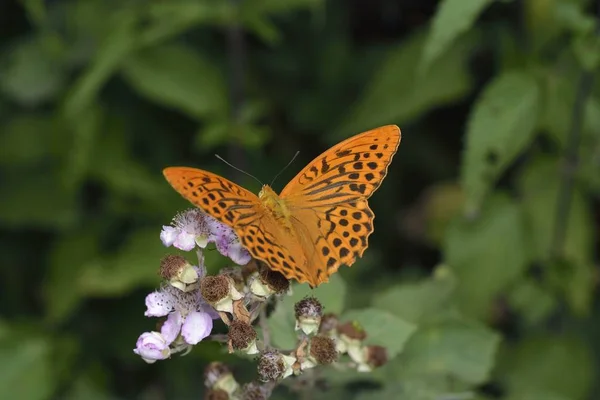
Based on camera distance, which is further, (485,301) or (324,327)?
(485,301)

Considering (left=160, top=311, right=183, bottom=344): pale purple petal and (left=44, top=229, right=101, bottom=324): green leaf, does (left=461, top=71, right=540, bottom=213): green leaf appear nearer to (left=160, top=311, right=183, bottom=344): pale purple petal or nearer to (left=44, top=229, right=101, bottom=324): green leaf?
(left=160, top=311, right=183, bottom=344): pale purple petal

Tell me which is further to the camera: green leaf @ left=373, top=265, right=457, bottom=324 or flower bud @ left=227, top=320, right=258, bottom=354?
green leaf @ left=373, top=265, right=457, bottom=324

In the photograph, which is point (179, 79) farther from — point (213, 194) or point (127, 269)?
point (213, 194)

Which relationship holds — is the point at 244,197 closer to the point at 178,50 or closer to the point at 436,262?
the point at 178,50

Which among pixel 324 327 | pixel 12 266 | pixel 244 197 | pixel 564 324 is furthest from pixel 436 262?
pixel 244 197

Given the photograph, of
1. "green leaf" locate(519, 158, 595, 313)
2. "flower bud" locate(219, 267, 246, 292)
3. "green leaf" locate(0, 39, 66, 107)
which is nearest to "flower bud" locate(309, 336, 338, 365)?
"flower bud" locate(219, 267, 246, 292)

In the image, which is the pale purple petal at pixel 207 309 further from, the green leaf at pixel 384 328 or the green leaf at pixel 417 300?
the green leaf at pixel 417 300
